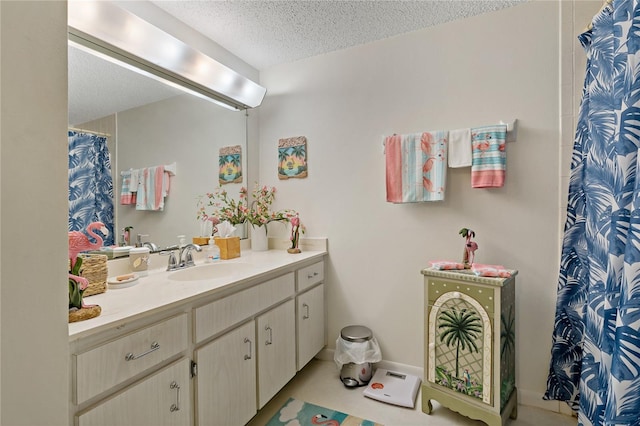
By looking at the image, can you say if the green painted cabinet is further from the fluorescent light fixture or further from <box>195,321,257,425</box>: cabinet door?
the fluorescent light fixture

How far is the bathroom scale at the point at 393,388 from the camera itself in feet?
6.19

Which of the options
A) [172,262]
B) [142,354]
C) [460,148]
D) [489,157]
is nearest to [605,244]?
[489,157]

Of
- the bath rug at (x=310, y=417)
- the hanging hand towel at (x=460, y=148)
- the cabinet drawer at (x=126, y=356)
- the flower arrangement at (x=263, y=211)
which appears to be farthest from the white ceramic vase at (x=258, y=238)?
the hanging hand towel at (x=460, y=148)

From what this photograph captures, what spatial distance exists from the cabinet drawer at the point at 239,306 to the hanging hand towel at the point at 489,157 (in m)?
1.29

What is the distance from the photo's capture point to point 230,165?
239 cm

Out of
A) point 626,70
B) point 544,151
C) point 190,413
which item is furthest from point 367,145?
point 190,413

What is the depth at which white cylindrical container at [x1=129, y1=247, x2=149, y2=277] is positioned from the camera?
1.64m

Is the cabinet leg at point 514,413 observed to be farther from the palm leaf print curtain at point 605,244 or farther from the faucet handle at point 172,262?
the faucet handle at point 172,262

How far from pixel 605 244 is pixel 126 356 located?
174cm

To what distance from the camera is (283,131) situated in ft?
8.38

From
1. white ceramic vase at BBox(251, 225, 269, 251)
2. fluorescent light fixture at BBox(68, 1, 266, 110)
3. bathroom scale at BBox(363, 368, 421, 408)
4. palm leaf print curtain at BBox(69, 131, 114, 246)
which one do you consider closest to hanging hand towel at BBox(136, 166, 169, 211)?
palm leaf print curtain at BBox(69, 131, 114, 246)

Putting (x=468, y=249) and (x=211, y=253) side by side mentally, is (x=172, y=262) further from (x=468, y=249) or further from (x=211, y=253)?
(x=468, y=249)

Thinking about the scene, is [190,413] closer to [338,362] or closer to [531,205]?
[338,362]

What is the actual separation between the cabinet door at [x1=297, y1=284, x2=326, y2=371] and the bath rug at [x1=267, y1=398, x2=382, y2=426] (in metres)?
0.24
